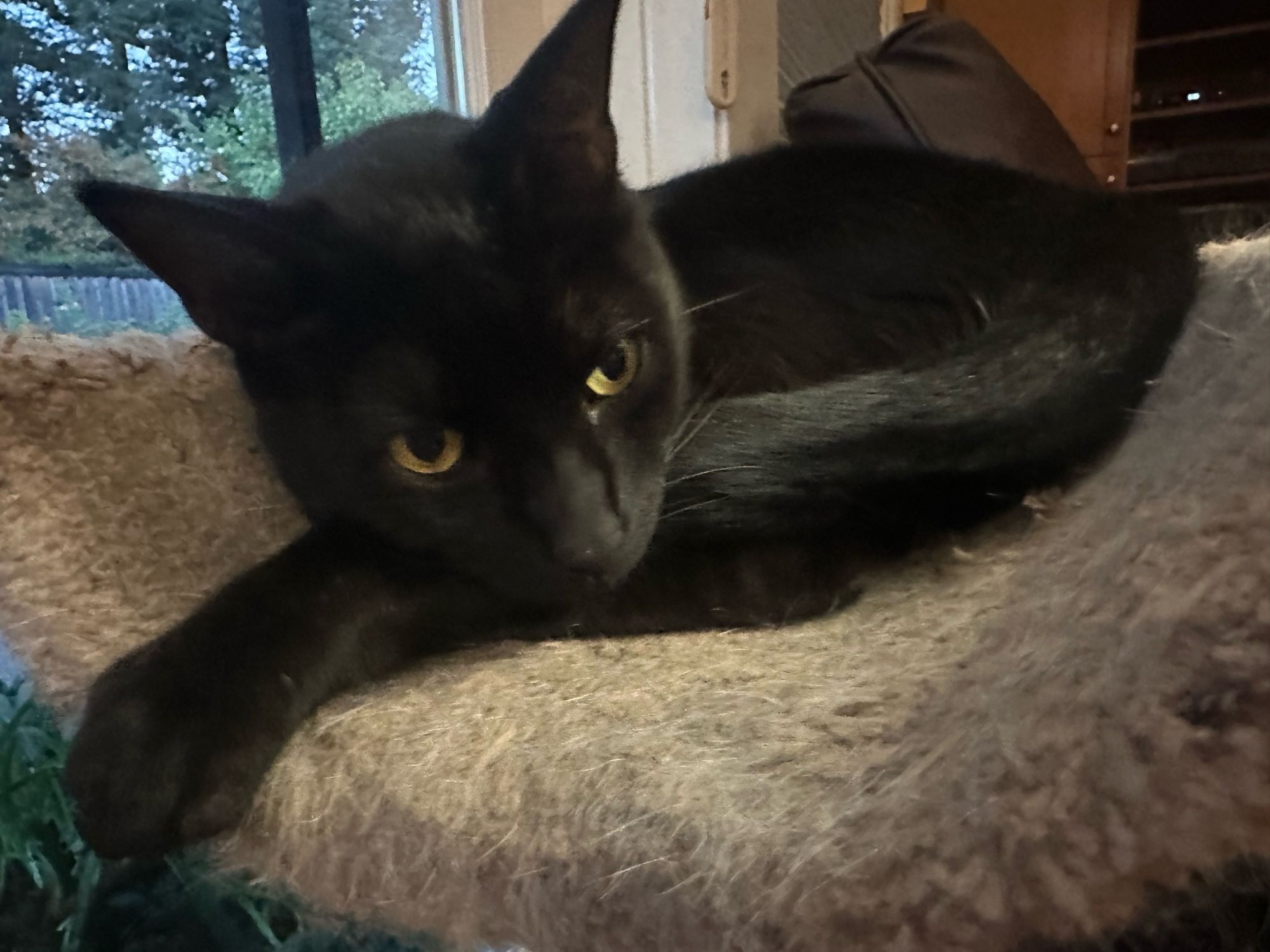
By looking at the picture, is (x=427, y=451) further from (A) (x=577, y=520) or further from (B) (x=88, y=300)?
(B) (x=88, y=300)

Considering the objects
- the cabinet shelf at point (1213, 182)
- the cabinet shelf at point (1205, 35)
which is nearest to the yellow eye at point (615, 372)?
the cabinet shelf at point (1213, 182)

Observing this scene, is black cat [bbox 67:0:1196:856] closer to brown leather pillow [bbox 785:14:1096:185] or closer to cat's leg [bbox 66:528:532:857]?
cat's leg [bbox 66:528:532:857]

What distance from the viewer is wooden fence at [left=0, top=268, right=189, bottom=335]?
123cm

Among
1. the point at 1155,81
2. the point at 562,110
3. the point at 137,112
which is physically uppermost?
the point at 1155,81

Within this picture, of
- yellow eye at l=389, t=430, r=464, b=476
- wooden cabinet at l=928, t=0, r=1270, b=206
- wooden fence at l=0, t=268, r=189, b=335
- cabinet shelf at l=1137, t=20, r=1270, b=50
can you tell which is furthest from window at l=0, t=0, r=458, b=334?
cabinet shelf at l=1137, t=20, r=1270, b=50

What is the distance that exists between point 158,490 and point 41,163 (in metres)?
0.69

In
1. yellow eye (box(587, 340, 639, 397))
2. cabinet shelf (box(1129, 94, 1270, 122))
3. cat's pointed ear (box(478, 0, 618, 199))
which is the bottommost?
yellow eye (box(587, 340, 639, 397))

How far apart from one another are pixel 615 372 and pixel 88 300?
0.91 metres

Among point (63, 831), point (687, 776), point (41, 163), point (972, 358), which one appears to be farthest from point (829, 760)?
point (41, 163)

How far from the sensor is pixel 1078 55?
2619 mm

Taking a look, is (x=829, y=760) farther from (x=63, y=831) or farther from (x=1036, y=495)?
(x=63, y=831)

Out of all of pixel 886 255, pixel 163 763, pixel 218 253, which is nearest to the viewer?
pixel 163 763

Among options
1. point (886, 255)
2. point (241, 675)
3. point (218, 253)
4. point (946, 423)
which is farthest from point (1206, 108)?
point (241, 675)

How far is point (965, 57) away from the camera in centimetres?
165
